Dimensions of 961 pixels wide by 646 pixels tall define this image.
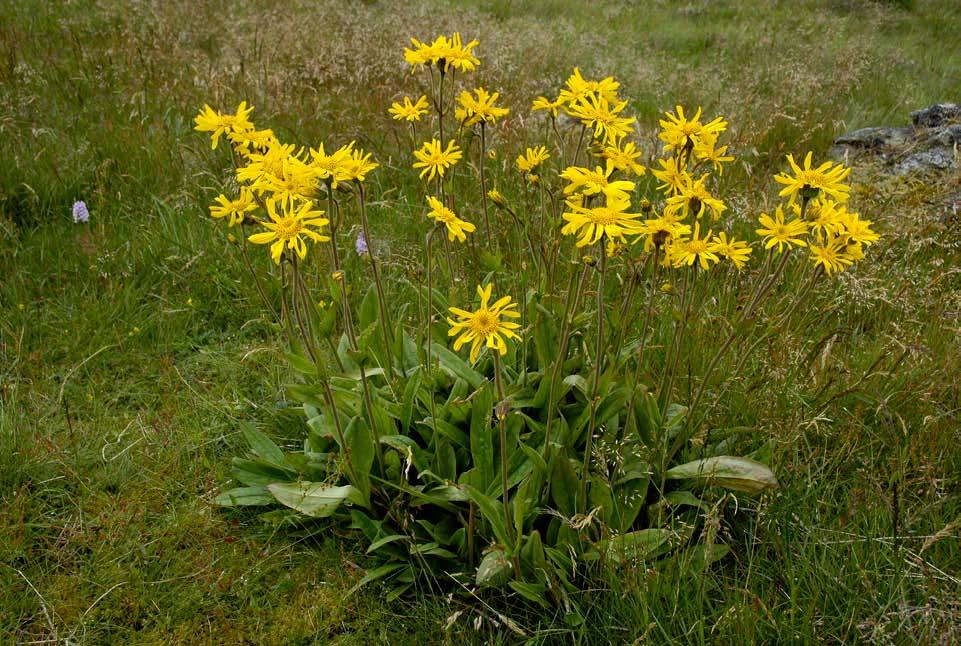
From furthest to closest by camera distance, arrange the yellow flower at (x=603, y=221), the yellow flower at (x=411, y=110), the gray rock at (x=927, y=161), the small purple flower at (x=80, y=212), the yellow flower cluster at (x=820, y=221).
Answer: the gray rock at (x=927, y=161), the small purple flower at (x=80, y=212), the yellow flower at (x=411, y=110), the yellow flower cluster at (x=820, y=221), the yellow flower at (x=603, y=221)

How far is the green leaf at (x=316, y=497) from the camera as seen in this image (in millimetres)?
2094

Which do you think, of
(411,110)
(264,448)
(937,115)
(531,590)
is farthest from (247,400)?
(937,115)

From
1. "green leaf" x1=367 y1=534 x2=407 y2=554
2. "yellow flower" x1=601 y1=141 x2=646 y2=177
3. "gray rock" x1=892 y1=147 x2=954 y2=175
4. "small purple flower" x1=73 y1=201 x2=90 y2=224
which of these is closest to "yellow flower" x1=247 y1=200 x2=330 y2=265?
"yellow flower" x1=601 y1=141 x2=646 y2=177

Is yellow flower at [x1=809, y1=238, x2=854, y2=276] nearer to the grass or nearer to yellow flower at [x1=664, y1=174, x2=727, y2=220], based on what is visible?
yellow flower at [x1=664, y1=174, x2=727, y2=220]

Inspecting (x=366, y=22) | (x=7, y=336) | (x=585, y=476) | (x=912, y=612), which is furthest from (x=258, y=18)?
(x=912, y=612)

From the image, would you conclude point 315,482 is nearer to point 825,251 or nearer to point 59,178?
point 825,251

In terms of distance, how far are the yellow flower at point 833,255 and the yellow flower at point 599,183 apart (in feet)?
1.83


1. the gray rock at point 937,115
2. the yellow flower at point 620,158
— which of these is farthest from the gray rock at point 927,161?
the yellow flower at point 620,158

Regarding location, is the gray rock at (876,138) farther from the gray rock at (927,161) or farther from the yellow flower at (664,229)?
the yellow flower at (664,229)

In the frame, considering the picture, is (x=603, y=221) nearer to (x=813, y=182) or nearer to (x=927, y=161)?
(x=813, y=182)

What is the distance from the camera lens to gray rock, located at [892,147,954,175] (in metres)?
4.50

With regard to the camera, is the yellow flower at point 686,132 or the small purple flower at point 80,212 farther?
the small purple flower at point 80,212

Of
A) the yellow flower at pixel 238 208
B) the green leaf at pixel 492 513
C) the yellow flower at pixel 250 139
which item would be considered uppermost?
the yellow flower at pixel 250 139

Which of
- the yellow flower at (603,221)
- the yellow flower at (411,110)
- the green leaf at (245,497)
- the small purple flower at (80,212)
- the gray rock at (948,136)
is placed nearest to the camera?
the yellow flower at (603,221)
